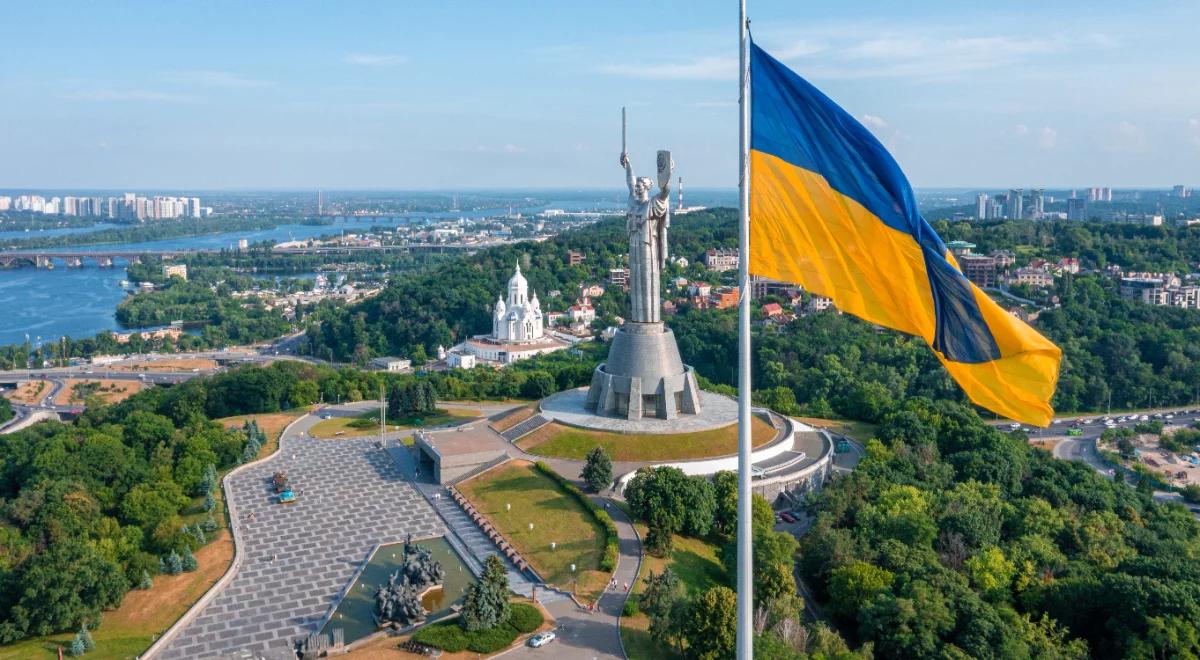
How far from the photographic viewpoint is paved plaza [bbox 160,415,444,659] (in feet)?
65.7

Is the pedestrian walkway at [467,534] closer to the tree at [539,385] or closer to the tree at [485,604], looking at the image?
the tree at [485,604]

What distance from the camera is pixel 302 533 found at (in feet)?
83.8

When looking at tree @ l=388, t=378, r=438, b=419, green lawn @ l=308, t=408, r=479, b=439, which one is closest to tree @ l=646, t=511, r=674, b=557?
green lawn @ l=308, t=408, r=479, b=439

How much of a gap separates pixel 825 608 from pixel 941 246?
51.7ft

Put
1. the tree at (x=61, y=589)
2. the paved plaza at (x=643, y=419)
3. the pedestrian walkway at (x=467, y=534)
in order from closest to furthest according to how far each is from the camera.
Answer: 1. the tree at (x=61, y=589)
2. the pedestrian walkway at (x=467, y=534)
3. the paved plaza at (x=643, y=419)

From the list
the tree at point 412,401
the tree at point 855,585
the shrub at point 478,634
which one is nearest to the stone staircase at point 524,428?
the tree at point 412,401

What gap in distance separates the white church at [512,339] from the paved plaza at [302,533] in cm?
A: 3032

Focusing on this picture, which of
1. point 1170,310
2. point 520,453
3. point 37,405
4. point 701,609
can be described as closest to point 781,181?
point 701,609

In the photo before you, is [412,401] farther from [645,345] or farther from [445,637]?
[445,637]

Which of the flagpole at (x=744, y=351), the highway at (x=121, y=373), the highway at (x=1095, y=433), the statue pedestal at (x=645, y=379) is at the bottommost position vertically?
the highway at (x=1095, y=433)

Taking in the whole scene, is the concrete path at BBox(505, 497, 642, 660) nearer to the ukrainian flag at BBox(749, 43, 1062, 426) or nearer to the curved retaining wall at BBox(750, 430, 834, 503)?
the curved retaining wall at BBox(750, 430, 834, 503)

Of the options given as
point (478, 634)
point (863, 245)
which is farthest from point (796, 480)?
point (863, 245)

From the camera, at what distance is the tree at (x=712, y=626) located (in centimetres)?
1730

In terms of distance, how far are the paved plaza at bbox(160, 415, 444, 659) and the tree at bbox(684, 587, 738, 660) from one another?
8.91 m
